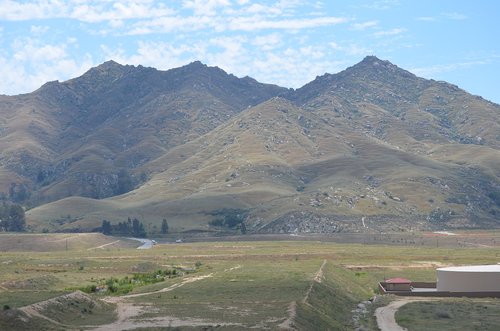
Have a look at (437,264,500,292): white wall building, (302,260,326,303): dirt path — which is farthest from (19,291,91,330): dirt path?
(437,264,500,292): white wall building

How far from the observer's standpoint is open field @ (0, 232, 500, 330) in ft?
255

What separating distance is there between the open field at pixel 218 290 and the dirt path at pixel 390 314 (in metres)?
1.41

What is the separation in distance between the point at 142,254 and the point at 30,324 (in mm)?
123003

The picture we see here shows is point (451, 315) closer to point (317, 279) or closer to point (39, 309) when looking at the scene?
point (317, 279)

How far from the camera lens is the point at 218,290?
106 metres

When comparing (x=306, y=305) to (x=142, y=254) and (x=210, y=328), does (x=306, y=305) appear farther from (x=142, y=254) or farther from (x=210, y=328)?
(x=142, y=254)

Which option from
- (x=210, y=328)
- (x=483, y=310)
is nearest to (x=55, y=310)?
(x=210, y=328)

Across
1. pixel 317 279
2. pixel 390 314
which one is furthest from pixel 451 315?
pixel 317 279

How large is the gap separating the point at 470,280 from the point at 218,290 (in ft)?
129

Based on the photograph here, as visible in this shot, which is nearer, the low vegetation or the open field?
the open field

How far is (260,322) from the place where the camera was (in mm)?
76000

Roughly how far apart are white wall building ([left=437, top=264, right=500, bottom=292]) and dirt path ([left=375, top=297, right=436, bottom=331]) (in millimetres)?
7152

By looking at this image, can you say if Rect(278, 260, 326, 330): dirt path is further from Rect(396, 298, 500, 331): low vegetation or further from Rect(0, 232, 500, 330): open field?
Rect(396, 298, 500, 331): low vegetation

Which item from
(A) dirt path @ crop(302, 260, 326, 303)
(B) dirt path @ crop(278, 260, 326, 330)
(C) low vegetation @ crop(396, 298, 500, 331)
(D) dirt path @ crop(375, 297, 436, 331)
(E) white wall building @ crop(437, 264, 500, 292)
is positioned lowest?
(C) low vegetation @ crop(396, 298, 500, 331)
